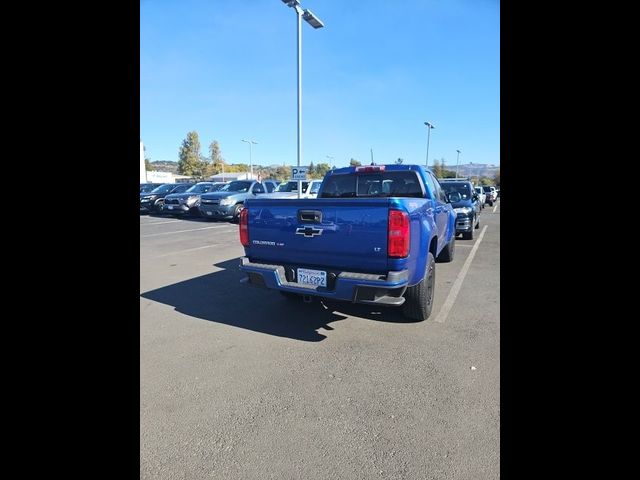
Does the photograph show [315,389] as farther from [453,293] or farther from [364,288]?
[453,293]

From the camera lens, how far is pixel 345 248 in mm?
3658

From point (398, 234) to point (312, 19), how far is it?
13228mm

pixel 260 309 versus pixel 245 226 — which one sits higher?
pixel 245 226

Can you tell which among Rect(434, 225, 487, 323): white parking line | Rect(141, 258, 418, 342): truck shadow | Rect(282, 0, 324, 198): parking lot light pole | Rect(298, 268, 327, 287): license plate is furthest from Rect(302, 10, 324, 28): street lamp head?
Rect(298, 268, 327, 287): license plate

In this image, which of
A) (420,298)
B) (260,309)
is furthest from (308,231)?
(260,309)

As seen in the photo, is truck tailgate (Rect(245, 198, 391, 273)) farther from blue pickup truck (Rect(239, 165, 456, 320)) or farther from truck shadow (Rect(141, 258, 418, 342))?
truck shadow (Rect(141, 258, 418, 342))

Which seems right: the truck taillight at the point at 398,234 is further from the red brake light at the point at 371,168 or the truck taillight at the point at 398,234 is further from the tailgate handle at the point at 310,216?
the red brake light at the point at 371,168

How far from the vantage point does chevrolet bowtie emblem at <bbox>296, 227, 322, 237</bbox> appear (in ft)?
12.4

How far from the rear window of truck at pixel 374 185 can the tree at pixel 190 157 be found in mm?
68335

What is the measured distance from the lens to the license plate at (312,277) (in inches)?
149

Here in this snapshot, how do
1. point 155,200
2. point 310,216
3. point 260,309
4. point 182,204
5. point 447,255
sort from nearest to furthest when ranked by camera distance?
point 310,216
point 260,309
point 447,255
point 182,204
point 155,200
